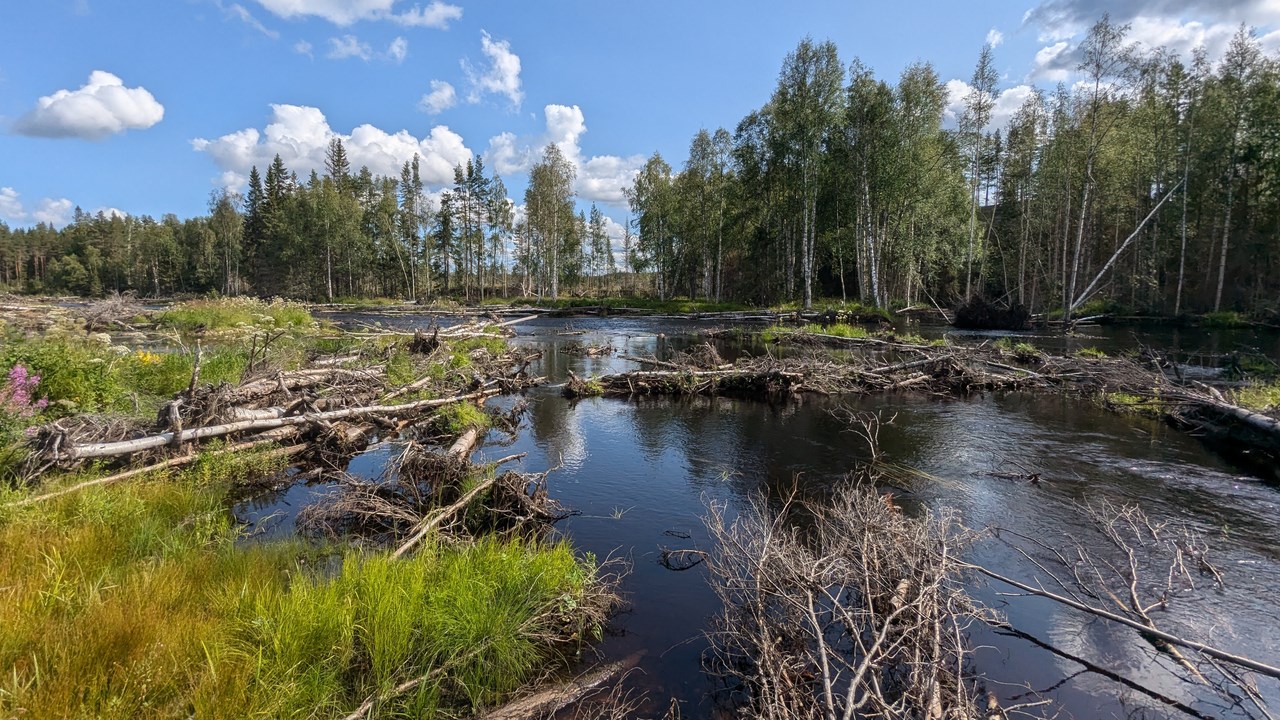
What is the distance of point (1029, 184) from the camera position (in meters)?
46.0

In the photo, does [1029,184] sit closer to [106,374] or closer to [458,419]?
[458,419]

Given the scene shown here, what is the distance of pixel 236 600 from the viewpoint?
13.7ft

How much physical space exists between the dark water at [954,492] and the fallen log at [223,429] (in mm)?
966

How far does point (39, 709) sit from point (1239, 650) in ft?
28.6

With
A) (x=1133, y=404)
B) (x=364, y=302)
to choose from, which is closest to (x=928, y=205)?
(x=1133, y=404)

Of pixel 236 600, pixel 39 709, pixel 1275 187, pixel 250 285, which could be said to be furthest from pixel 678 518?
pixel 250 285

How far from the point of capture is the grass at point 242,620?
323 centimetres

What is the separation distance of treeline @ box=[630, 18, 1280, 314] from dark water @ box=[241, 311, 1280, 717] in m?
26.7

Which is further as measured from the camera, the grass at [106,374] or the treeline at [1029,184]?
the treeline at [1029,184]

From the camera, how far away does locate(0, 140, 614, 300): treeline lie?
67500 millimetres

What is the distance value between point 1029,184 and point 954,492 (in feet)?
161

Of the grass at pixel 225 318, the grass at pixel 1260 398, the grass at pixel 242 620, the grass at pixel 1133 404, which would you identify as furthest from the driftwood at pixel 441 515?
the grass at pixel 225 318

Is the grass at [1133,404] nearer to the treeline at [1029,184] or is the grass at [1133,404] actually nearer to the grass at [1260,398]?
the grass at [1260,398]

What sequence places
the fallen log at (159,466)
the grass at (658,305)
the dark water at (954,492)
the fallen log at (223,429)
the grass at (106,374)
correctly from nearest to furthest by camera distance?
the dark water at (954,492), the fallen log at (159,466), the fallen log at (223,429), the grass at (106,374), the grass at (658,305)
